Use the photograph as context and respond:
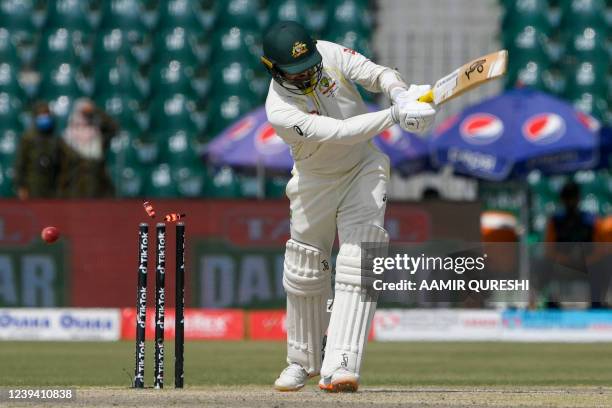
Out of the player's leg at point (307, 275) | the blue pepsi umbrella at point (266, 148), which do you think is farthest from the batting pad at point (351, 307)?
the blue pepsi umbrella at point (266, 148)

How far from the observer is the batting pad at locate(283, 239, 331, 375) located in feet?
19.8

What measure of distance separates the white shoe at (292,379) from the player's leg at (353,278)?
0.23m

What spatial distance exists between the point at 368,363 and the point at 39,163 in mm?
4707

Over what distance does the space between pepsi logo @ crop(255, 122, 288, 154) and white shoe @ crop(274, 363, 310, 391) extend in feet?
23.6

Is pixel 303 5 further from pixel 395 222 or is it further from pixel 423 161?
pixel 395 222

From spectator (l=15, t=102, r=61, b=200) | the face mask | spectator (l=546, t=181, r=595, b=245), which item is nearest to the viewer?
spectator (l=546, t=181, r=595, b=245)

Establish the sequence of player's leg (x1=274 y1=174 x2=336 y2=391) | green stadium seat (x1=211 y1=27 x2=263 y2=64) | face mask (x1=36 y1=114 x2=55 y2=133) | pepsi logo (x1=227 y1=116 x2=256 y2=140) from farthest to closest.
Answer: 1. green stadium seat (x1=211 y1=27 x2=263 y2=64)
2. pepsi logo (x1=227 y1=116 x2=256 y2=140)
3. face mask (x1=36 y1=114 x2=55 y2=133)
4. player's leg (x1=274 y1=174 x2=336 y2=391)

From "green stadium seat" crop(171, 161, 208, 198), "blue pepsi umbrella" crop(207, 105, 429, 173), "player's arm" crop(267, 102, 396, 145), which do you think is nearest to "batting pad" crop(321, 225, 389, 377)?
"player's arm" crop(267, 102, 396, 145)

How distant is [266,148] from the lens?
43.8 ft

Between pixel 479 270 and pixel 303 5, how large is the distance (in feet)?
35.3

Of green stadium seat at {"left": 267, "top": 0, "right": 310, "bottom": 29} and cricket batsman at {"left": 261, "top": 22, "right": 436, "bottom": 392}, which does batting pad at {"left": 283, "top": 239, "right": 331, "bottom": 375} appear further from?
green stadium seat at {"left": 267, "top": 0, "right": 310, "bottom": 29}

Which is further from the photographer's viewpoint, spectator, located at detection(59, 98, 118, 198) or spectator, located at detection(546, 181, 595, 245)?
spectator, located at detection(59, 98, 118, 198)

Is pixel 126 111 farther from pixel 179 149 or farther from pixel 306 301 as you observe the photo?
pixel 306 301

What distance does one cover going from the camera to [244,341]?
461 inches
